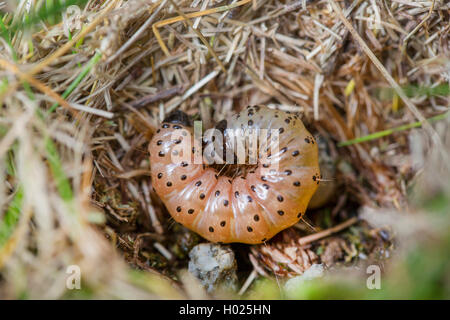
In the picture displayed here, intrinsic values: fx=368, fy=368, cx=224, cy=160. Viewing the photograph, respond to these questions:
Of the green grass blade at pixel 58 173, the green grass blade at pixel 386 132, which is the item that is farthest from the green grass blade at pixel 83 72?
the green grass blade at pixel 386 132

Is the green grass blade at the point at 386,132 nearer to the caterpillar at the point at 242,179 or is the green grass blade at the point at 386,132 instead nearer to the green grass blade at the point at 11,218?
the caterpillar at the point at 242,179
